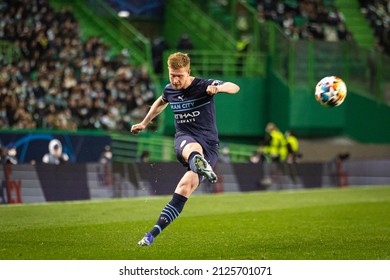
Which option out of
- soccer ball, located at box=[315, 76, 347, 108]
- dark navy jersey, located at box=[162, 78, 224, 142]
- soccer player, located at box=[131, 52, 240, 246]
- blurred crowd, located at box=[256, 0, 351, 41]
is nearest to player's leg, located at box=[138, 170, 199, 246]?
soccer player, located at box=[131, 52, 240, 246]

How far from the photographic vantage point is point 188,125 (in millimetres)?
11922

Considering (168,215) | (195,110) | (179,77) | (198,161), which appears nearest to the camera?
(198,161)

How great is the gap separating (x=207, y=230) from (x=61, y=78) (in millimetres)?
12500

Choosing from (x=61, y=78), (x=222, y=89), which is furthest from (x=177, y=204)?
(x=61, y=78)

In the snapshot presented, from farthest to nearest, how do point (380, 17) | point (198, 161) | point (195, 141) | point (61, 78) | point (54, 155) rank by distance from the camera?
point (380, 17), point (61, 78), point (54, 155), point (195, 141), point (198, 161)

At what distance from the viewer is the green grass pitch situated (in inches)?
449

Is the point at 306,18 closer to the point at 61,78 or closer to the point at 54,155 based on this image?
the point at 61,78

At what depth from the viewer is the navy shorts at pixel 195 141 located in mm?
11695

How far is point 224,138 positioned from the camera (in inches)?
1268

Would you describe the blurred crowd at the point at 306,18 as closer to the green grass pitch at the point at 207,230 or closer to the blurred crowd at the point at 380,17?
the blurred crowd at the point at 380,17

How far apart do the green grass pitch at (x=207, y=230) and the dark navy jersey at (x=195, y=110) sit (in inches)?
56.6
